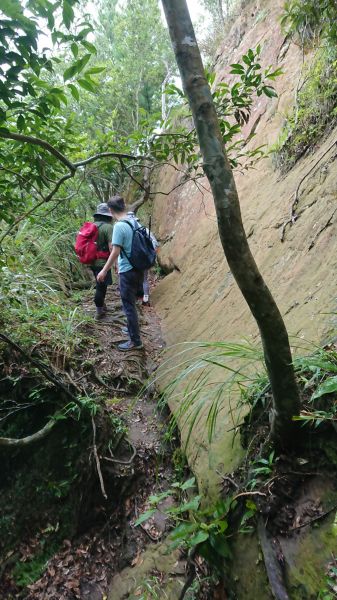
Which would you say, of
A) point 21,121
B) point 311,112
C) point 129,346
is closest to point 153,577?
point 129,346

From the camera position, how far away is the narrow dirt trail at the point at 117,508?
112 inches

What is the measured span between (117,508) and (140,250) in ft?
8.55

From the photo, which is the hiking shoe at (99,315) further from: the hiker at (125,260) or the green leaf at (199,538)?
the green leaf at (199,538)

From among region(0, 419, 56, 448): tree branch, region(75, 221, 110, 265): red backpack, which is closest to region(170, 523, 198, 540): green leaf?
region(0, 419, 56, 448): tree branch

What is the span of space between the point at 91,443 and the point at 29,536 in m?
0.92

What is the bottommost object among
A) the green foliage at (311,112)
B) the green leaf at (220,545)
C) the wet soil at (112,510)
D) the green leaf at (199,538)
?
the wet soil at (112,510)

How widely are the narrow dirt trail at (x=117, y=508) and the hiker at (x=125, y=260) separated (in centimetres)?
72

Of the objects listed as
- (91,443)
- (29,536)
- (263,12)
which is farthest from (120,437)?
(263,12)

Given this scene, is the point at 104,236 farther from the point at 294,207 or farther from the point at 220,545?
the point at 220,545

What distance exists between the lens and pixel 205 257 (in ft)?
20.1

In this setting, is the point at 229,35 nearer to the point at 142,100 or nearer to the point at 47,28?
the point at 142,100

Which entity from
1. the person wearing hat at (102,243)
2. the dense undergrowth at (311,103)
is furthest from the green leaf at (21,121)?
the person wearing hat at (102,243)

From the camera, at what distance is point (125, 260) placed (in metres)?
4.47

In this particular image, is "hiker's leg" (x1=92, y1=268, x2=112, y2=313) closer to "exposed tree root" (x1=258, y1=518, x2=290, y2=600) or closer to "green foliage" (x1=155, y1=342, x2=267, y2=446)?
"green foliage" (x1=155, y1=342, x2=267, y2=446)
